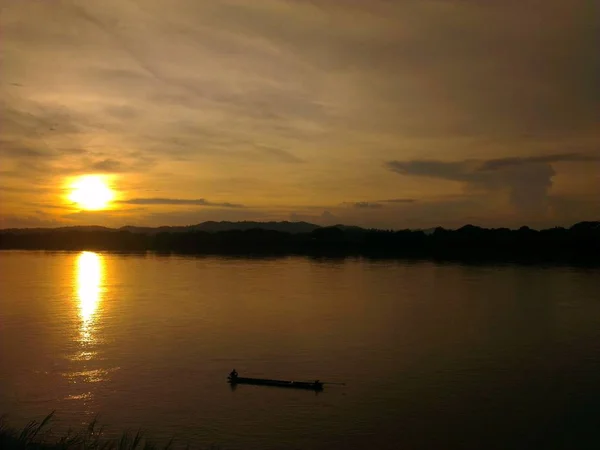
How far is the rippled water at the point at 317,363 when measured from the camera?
2395cm

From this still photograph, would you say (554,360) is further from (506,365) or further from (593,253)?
(593,253)

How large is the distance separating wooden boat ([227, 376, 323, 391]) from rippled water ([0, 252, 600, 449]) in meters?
0.61

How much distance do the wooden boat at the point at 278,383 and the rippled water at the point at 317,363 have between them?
613 mm

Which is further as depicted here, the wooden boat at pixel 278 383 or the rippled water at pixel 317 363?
the wooden boat at pixel 278 383

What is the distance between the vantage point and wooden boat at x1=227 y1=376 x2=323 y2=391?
28.1 meters

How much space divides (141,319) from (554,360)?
31751 mm

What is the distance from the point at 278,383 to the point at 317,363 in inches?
212

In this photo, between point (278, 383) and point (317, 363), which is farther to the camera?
point (317, 363)

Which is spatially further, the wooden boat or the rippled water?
the wooden boat

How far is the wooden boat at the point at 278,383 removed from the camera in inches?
1105

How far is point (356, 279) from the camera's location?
8131 cm

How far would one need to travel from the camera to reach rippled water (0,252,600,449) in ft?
78.6

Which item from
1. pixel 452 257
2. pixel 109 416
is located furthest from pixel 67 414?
pixel 452 257

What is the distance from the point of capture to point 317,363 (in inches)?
1324
